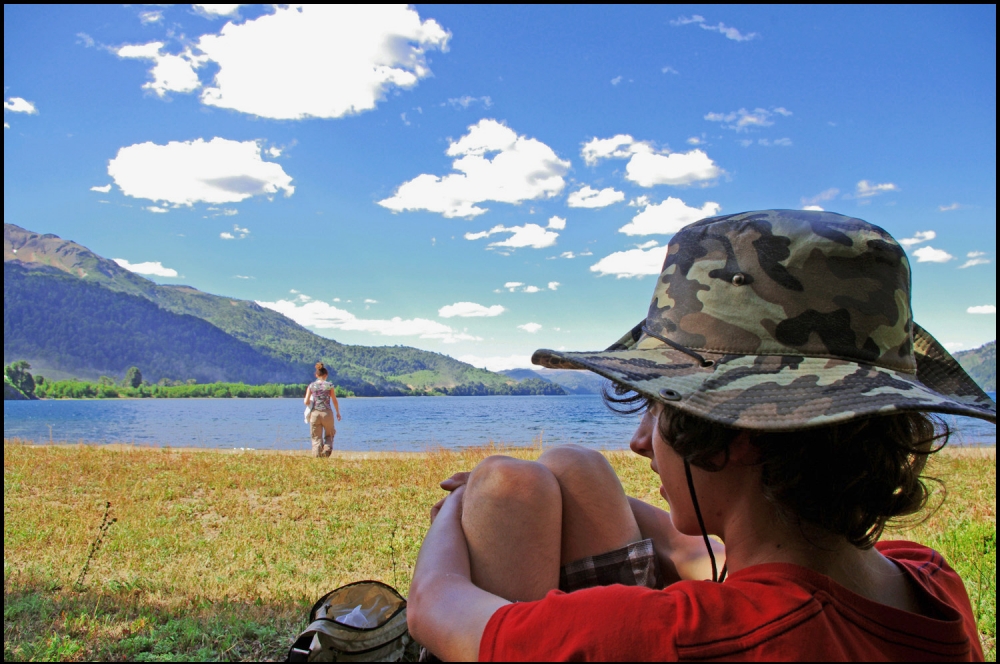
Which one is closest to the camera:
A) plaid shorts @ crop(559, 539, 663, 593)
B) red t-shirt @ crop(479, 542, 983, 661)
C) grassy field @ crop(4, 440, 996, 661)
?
red t-shirt @ crop(479, 542, 983, 661)

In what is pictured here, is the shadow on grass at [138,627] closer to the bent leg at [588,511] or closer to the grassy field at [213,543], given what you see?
the grassy field at [213,543]

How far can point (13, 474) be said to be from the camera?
262 inches

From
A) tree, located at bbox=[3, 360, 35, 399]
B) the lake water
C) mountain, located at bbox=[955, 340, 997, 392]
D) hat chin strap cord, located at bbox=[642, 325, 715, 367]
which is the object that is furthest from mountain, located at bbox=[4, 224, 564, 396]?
hat chin strap cord, located at bbox=[642, 325, 715, 367]

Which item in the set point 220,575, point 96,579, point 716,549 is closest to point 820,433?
point 716,549

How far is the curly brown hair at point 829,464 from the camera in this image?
96 cm

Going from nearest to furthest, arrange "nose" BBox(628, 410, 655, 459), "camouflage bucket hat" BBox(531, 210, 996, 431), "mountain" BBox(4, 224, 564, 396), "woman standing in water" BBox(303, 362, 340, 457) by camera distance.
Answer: "camouflage bucket hat" BBox(531, 210, 996, 431)
"nose" BBox(628, 410, 655, 459)
"woman standing in water" BBox(303, 362, 340, 457)
"mountain" BBox(4, 224, 564, 396)

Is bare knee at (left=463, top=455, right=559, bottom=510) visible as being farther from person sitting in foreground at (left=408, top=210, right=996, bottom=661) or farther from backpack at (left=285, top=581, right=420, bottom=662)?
backpack at (left=285, top=581, right=420, bottom=662)

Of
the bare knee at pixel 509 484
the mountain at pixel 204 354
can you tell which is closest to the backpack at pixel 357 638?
the bare knee at pixel 509 484

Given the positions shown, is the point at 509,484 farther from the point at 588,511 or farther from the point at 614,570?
the point at 614,570

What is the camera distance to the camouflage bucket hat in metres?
0.92

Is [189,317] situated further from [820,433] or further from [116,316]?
[820,433]

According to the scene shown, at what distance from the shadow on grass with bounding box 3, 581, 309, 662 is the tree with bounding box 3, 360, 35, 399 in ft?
433

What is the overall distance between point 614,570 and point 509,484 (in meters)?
0.43

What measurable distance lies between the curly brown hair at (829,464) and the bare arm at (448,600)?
45 cm
